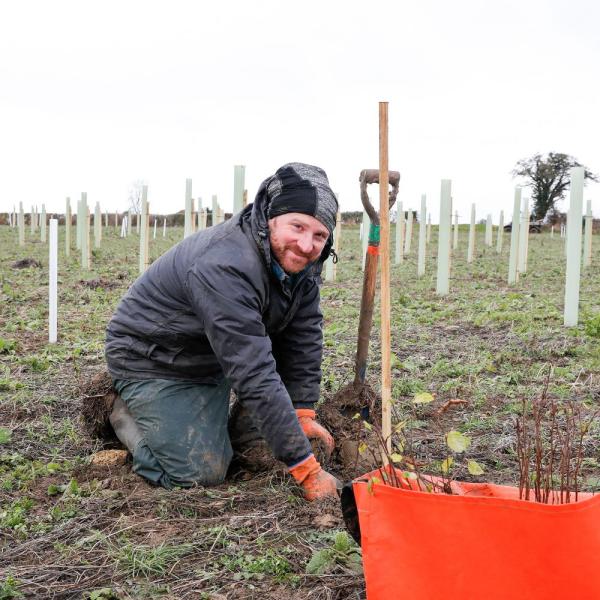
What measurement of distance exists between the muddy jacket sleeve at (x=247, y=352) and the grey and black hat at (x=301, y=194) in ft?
1.02

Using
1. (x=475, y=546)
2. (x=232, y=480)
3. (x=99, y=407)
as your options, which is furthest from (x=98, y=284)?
(x=475, y=546)

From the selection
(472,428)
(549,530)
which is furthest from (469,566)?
(472,428)

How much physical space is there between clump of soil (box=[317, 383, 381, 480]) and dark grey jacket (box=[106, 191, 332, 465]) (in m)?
0.14

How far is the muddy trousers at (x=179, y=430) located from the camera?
125 inches

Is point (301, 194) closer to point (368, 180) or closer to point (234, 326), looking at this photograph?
point (234, 326)

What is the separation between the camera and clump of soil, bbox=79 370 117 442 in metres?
3.55

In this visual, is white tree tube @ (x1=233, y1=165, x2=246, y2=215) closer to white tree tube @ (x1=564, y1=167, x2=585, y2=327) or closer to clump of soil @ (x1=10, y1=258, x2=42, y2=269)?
white tree tube @ (x1=564, y1=167, x2=585, y2=327)

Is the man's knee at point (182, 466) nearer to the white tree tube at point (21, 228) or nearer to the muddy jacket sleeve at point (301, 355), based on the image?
the muddy jacket sleeve at point (301, 355)

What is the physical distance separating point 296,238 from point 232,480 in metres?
1.23

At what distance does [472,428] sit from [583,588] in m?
2.24

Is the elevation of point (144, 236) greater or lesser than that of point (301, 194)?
lesser

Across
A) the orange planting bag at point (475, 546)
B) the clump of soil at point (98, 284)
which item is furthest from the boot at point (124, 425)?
the clump of soil at point (98, 284)

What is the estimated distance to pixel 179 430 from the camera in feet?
10.7

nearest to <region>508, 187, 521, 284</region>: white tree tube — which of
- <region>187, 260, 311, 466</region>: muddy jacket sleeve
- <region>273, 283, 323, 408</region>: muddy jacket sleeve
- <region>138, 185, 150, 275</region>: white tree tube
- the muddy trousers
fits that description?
<region>138, 185, 150, 275</region>: white tree tube
